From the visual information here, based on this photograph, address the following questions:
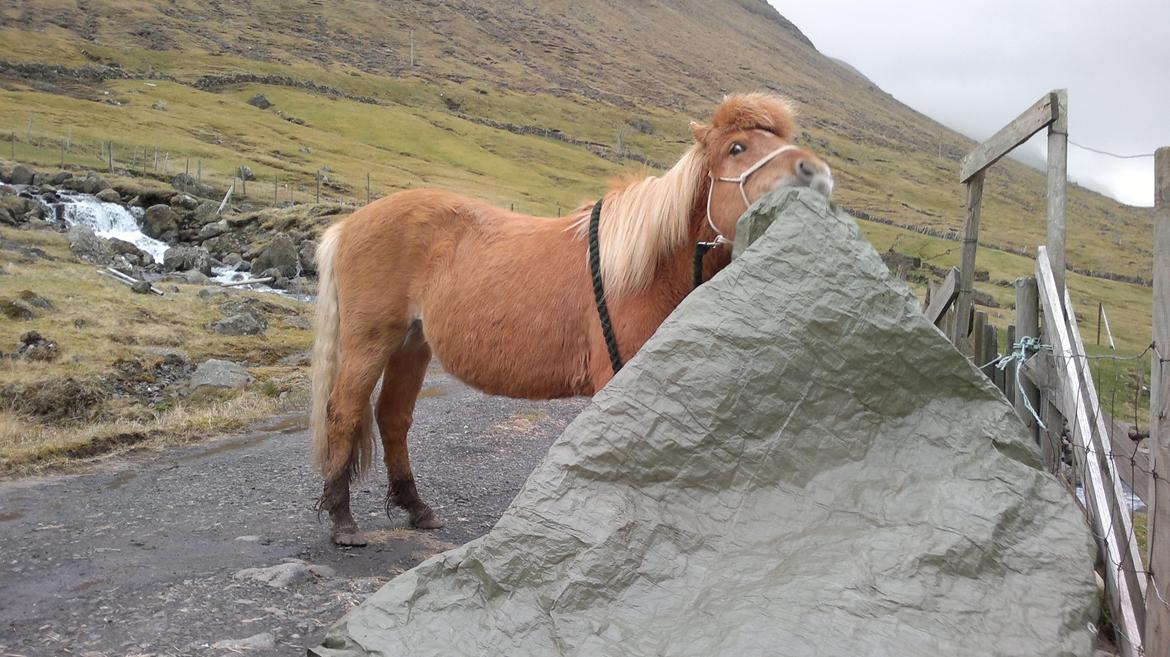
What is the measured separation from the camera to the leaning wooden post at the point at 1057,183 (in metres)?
4.50

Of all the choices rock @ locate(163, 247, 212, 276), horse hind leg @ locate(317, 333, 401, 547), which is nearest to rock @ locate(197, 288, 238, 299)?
rock @ locate(163, 247, 212, 276)

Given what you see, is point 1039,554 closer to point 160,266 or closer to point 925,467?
point 925,467

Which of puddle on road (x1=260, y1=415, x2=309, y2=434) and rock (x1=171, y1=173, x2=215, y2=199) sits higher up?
puddle on road (x1=260, y1=415, x2=309, y2=434)

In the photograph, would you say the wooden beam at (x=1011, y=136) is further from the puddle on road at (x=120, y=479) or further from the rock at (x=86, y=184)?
the rock at (x=86, y=184)

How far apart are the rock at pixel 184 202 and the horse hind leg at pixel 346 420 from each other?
1529 inches

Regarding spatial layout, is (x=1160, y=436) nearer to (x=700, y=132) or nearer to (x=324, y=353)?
(x=700, y=132)

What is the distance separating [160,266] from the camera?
31.1 m

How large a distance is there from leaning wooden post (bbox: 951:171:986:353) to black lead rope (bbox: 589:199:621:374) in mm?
3026

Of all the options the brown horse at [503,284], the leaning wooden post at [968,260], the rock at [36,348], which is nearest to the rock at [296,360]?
the rock at [36,348]

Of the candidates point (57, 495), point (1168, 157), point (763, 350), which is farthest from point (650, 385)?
point (57, 495)

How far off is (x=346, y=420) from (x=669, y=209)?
303 centimetres

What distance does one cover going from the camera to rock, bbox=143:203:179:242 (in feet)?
120

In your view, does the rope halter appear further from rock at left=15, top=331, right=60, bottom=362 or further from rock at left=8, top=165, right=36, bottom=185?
rock at left=8, top=165, right=36, bottom=185

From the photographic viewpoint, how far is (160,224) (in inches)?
1446
